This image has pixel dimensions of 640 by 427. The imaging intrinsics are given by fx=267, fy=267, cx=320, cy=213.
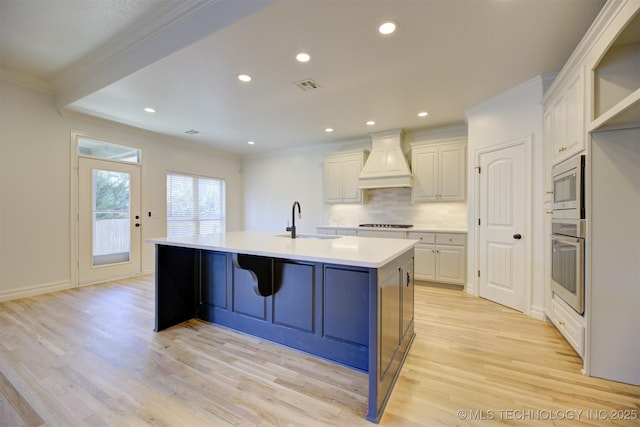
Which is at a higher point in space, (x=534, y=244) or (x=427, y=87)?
(x=427, y=87)

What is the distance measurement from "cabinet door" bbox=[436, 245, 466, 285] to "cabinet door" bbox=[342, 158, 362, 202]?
5.70 ft

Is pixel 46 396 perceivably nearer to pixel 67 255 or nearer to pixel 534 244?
pixel 67 255

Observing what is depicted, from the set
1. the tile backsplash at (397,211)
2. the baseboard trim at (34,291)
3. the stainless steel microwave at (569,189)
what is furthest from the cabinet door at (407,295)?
the baseboard trim at (34,291)

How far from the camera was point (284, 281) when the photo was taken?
228cm

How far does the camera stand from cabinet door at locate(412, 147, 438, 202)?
4.40 metres

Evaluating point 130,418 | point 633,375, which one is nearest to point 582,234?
point 633,375

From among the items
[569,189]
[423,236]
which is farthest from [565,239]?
[423,236]

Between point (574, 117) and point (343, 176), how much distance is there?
11.4ft

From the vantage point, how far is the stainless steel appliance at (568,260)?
1.94 meters

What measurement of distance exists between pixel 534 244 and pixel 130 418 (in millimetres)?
3826

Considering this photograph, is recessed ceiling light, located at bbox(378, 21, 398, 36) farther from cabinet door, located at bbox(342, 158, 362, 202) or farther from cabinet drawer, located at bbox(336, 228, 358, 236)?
cabinet drawer, located at bbox(336, 228, 358, 236)

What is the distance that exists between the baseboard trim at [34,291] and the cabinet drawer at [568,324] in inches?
231

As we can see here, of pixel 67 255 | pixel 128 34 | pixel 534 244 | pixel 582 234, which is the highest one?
pixel 128 34

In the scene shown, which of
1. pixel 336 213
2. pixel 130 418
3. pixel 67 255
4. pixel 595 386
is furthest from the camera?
pixel 336 213
